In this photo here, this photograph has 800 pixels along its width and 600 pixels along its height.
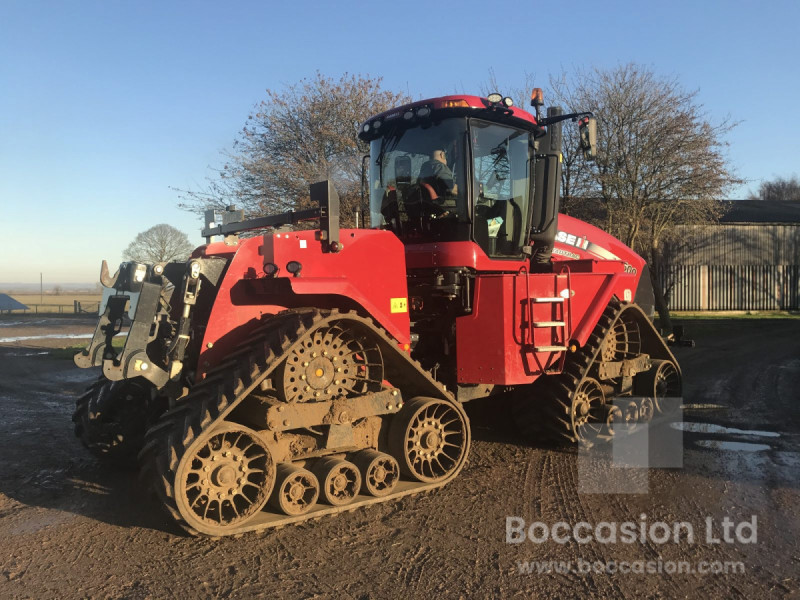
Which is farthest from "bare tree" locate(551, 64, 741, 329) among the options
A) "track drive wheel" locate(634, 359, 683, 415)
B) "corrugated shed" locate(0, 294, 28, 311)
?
"corrugated shed" locate(0, 294, 28, 311)

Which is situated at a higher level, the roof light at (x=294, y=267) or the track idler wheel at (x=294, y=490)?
the roof light at (x=294, y=267)

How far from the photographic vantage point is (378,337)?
489 centimetres

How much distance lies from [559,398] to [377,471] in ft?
7.65

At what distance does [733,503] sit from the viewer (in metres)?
4.95

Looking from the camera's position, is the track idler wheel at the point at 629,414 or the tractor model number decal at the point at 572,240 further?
the tractor model number decal at the point at 572,240

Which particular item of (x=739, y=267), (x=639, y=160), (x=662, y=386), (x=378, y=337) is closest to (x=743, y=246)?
(x=739, y=267)

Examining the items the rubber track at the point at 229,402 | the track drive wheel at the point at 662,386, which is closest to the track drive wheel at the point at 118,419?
the rubber track at the point at 229,402

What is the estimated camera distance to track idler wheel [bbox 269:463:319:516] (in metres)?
4.46

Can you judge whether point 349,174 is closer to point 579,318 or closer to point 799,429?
point 579,318

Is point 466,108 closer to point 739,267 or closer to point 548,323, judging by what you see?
point 548,323

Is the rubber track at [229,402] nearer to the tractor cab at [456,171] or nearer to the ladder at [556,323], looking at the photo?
the tractor cab at [456,171]

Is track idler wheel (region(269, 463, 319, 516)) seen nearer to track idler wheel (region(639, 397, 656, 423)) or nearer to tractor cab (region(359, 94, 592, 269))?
tractor cab (region(359, 94, 592, 269))

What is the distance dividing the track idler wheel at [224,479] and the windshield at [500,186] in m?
2.89

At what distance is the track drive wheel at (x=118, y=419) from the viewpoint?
5.71m
